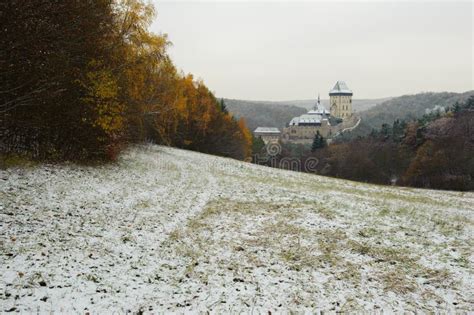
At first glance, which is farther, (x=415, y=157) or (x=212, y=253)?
(x=415, y=157)

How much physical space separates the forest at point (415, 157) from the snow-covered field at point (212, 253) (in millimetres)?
52408

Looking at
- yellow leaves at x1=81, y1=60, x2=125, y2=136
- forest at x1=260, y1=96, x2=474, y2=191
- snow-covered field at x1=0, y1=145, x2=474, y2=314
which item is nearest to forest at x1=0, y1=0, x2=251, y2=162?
yellow leaves at x1=81, y1=60, x2=125, y2=136

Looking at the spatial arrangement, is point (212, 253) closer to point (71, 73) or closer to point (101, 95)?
point (101, 95)

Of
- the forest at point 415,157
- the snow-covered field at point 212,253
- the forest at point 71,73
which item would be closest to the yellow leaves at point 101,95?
the forest at point 71,73

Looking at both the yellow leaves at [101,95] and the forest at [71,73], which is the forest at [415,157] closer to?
the forest at [71,73]

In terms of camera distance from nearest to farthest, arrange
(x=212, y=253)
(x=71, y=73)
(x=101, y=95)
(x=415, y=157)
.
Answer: (x=212, y=253)
(x=71, y=73)
(x=101, y=95)
(x=415, y=157)

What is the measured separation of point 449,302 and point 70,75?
18910mm

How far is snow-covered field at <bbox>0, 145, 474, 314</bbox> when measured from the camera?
7125 mm

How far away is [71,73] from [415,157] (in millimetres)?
67694

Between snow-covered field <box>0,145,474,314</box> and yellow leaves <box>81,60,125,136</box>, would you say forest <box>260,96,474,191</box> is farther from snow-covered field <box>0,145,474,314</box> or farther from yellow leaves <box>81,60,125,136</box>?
yellow leaves <box>81,60,125,136</box>

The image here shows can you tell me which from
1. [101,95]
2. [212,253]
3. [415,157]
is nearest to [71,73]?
[101,95]

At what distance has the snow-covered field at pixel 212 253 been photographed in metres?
7.12

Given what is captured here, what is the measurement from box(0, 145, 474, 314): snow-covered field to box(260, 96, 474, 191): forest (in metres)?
52.4

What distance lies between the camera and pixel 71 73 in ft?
59.2
